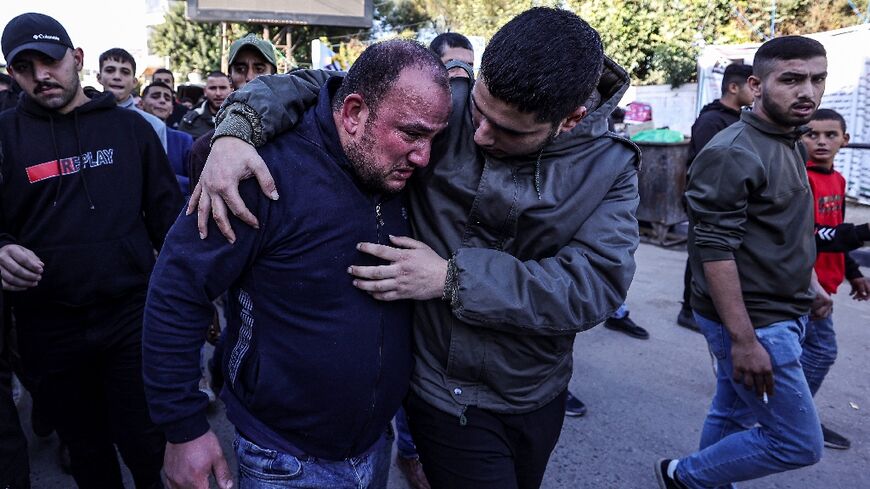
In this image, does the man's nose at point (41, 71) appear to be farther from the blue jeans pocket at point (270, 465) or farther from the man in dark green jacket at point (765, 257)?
the man in dark green jacket at point (765, 257)

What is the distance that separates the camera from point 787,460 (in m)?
2.34

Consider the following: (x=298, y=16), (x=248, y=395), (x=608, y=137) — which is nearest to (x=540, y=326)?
(x=608, y=137)

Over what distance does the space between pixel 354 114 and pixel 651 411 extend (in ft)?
10.1

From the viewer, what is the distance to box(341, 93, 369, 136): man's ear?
154 centimetres

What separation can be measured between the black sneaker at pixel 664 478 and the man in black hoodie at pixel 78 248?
2.24 m

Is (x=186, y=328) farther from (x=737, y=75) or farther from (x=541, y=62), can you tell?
(x=737, y=75)

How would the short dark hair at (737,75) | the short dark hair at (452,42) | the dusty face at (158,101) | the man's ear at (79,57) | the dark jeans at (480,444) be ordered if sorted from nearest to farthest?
the dark jeans at (480,444), the man's ear at (79,57), the short dark hair at (452,42), the short dark hair at (737,75), the dusty face at (158,101)

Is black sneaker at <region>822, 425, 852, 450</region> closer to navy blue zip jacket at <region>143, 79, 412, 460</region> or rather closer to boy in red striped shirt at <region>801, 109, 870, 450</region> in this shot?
boy in red striped shirt at <region>801, 109, 870, 450</region>

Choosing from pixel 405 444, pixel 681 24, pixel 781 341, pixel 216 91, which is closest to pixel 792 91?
pixel 781 341

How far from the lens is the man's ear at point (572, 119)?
1.62m

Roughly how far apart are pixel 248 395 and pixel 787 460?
6.65ft

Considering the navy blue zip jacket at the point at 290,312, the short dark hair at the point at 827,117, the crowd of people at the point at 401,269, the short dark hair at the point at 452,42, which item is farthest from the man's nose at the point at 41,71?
the short dark hair at the point at 827,117

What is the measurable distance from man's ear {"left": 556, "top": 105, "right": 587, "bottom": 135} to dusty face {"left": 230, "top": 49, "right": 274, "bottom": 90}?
8.80ft

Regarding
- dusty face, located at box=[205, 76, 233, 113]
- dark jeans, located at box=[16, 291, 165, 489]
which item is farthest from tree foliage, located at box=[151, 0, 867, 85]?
dark jeans, located at box=[16, 291, 165, 489]
